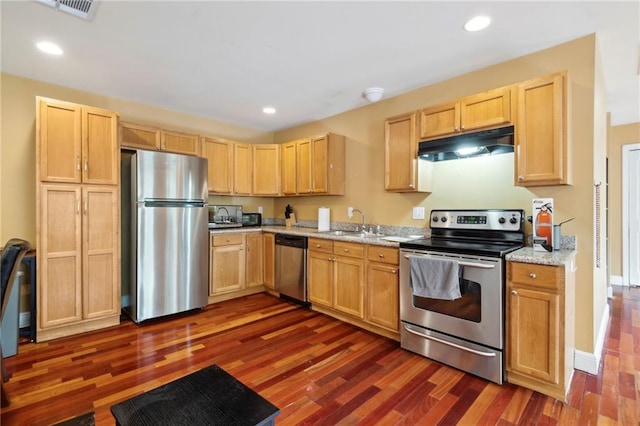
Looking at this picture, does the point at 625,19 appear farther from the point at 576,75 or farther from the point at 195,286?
the point at 195,286

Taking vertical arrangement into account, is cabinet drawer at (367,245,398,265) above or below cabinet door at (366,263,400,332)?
above

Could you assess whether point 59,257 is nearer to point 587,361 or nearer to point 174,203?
point 174,203

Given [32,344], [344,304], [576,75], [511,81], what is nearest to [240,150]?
[344,304]

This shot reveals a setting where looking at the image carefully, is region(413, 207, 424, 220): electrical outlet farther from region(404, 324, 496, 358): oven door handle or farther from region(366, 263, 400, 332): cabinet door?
region(404, 324, 496, 358): oven door handle

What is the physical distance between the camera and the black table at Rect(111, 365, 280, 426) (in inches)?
39.9

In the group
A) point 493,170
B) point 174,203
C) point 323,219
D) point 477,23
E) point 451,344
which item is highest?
point 477,23

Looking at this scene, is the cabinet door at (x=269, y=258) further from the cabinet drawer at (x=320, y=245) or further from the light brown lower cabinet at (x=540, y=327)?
the light brown lower cabinet at (x=540, y=327)

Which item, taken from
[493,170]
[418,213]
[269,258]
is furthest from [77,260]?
[493,170]

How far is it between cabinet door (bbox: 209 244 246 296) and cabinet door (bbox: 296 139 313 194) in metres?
1.18

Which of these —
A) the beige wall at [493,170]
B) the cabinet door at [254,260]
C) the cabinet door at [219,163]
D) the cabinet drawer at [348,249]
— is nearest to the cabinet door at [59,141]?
the cabinet door at [219,163]

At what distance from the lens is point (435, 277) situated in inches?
94.6

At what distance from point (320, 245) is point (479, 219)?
1.67 m

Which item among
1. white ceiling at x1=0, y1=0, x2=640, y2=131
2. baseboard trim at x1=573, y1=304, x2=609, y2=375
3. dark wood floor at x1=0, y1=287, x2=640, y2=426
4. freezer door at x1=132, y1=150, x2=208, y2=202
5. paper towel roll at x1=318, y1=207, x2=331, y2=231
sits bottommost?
Answer: dark wood floor at x1=0, y1=287, x2=640, y2=426

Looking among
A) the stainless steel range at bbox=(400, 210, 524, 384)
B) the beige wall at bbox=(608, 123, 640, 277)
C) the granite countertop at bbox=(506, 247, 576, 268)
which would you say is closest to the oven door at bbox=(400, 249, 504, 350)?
the stainless steel range at bbox=(400, 210, 524, 384)
